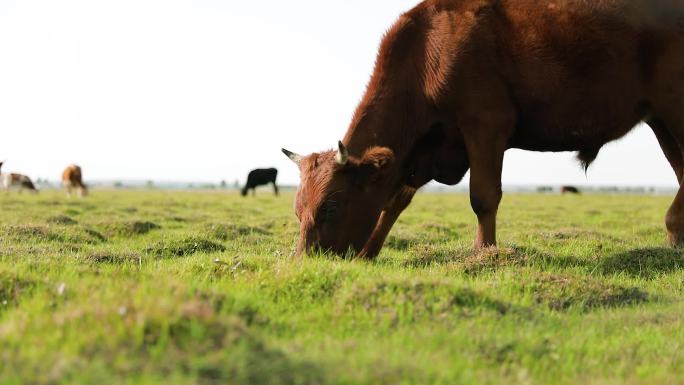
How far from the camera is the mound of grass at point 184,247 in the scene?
354 inches

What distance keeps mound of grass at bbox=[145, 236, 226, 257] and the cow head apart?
2634 mm

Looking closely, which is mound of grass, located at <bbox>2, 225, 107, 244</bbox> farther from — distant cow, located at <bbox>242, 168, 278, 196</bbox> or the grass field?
distant cow, located at <bbox>242, 168, 278, 196</bbox>

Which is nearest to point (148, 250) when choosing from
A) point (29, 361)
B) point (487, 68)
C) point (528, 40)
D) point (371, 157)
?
point (371, 157)

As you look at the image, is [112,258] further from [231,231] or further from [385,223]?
[231,231]

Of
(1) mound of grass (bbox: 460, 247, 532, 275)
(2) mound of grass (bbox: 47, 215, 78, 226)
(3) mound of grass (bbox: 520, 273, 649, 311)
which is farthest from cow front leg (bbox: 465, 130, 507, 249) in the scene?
(2) mound of grass (bbox: 47, 215, 78, 226)

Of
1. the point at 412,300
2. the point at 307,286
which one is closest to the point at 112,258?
the point at 307,286

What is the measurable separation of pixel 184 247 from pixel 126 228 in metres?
3.31

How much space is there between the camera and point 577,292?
5.56m

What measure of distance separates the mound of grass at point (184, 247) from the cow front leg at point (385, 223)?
94.2 inches

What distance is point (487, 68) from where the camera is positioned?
24.7 ft

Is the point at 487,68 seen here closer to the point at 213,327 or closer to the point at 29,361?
the point at 213,327

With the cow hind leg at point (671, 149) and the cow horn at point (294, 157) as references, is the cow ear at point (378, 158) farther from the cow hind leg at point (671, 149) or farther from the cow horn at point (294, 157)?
the cow hind leg at point (671, 149)

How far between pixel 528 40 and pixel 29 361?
21.2 ft

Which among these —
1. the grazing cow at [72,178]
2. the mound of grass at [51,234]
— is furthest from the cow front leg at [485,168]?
the grazing cow at [72,178]
